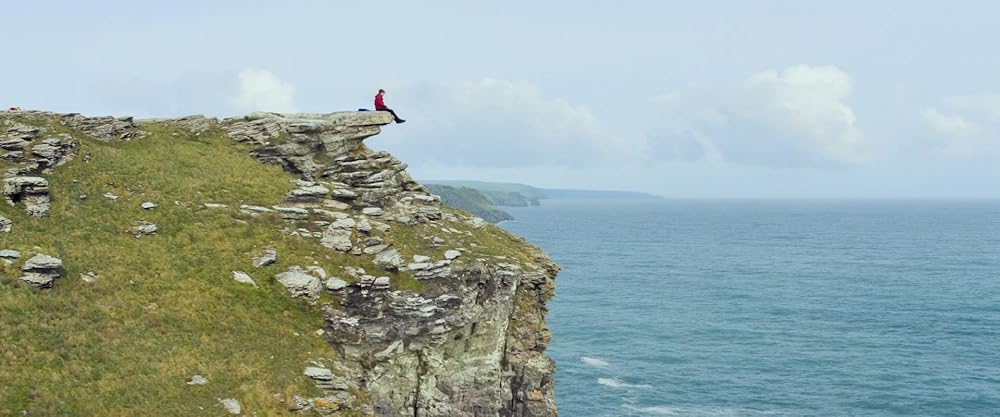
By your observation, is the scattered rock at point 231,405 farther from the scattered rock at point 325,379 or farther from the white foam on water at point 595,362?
the white foam on water at point 595,362

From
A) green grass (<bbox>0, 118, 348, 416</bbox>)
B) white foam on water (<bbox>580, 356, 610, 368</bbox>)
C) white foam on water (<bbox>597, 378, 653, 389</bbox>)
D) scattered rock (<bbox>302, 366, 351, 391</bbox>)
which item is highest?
green grass (<bbox>0, 118, 348, 416</bbox>)

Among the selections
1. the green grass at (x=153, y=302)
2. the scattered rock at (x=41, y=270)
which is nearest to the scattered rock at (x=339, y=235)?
the green grass at (x=153, y=302)

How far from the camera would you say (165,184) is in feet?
153

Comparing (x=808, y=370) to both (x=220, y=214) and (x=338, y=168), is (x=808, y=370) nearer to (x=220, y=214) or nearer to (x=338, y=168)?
(x=338, y=168)

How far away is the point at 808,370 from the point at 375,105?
5702 cm

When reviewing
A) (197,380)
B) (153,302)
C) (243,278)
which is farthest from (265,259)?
(197,380)

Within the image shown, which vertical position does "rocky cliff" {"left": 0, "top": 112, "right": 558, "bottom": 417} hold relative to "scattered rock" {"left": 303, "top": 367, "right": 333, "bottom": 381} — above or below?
above

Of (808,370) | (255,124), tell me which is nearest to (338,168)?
(255,124)

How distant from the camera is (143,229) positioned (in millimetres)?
42375

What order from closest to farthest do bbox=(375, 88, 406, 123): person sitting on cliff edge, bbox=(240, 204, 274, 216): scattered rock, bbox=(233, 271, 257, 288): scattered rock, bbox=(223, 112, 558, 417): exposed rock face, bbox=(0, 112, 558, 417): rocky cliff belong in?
bbox=(0, 112, 558, 417): rocky cliff < bbox=(223, 112, 558, 417): exposed rock face < bbox=(233, 271, 257, 288): scattered rock < bbox=(240, 204, 274, 216): scattered rock < bbox=(375, 88, 406, 123): person sitting on cliff edge

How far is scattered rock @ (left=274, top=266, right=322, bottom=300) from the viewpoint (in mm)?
40625

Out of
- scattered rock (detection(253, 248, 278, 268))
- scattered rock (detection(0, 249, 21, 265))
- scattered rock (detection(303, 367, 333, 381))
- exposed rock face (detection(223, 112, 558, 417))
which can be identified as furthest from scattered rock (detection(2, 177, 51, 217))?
scattered rock (detection(303, 367, 333, 381))

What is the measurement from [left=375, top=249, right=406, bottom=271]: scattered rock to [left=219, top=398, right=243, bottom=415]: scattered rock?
11816mm

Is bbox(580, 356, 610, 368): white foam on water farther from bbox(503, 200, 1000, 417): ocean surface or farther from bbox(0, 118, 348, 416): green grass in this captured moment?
bbox(0, 118, 348, 416): green grass
